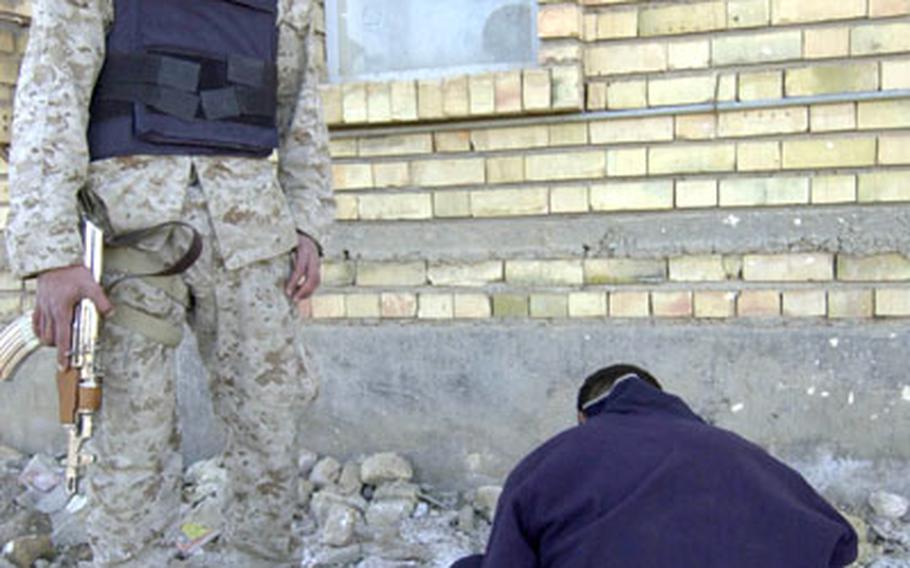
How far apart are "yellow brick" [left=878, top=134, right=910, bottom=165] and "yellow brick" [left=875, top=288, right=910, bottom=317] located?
1.36ft

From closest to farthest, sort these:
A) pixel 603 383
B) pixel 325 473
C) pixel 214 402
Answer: pixel 603 383
pixel 214 402
pixel 325 473

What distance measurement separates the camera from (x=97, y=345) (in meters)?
2.09

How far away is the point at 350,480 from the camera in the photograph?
10.9 feet

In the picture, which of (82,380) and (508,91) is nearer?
(82,380)

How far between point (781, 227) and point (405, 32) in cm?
152

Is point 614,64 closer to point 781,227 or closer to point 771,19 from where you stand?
point 771,19

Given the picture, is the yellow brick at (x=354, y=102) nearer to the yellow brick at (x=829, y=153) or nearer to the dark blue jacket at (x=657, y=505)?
the yellow brick at (x=829, y=153)

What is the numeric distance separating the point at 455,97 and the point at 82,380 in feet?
5.42

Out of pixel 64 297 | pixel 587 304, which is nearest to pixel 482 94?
pixel 587 304

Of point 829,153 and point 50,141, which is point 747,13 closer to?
point 829,153

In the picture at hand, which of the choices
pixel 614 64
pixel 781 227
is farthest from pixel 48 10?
pixel 781 227

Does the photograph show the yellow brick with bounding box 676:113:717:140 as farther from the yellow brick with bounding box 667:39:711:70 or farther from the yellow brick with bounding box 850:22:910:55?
the yellow brick with bounding box 850:22:910:55

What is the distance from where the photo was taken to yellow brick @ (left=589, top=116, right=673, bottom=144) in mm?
3061

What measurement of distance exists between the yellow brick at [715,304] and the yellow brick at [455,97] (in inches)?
40.3
